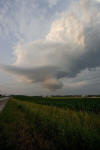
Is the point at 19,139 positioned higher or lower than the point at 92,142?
lower

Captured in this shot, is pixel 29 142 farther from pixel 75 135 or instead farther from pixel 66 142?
pixel 75 135

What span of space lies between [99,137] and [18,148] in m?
3.95

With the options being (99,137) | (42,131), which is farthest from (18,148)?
(99,137)

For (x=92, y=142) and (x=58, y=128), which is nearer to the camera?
(x=92, y=142)

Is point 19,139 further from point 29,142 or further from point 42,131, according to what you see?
point 42,131

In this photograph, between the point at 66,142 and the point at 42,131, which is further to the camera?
the point at 42,131

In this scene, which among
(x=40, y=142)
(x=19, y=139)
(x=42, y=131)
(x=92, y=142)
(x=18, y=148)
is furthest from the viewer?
(x=42, y=131)

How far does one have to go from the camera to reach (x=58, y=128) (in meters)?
5.57

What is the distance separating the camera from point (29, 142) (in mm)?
4973

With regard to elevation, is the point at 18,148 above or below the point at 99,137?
below

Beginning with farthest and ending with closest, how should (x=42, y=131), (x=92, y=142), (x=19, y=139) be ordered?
1. (x=42, y=131)
2. (x=19, y=139)
3. (x=92, y=142)

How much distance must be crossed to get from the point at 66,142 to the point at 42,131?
216 centimetres

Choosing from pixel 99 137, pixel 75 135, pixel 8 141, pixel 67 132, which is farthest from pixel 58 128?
pixel 8 141

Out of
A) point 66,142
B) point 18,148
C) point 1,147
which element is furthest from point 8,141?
point 66,142
